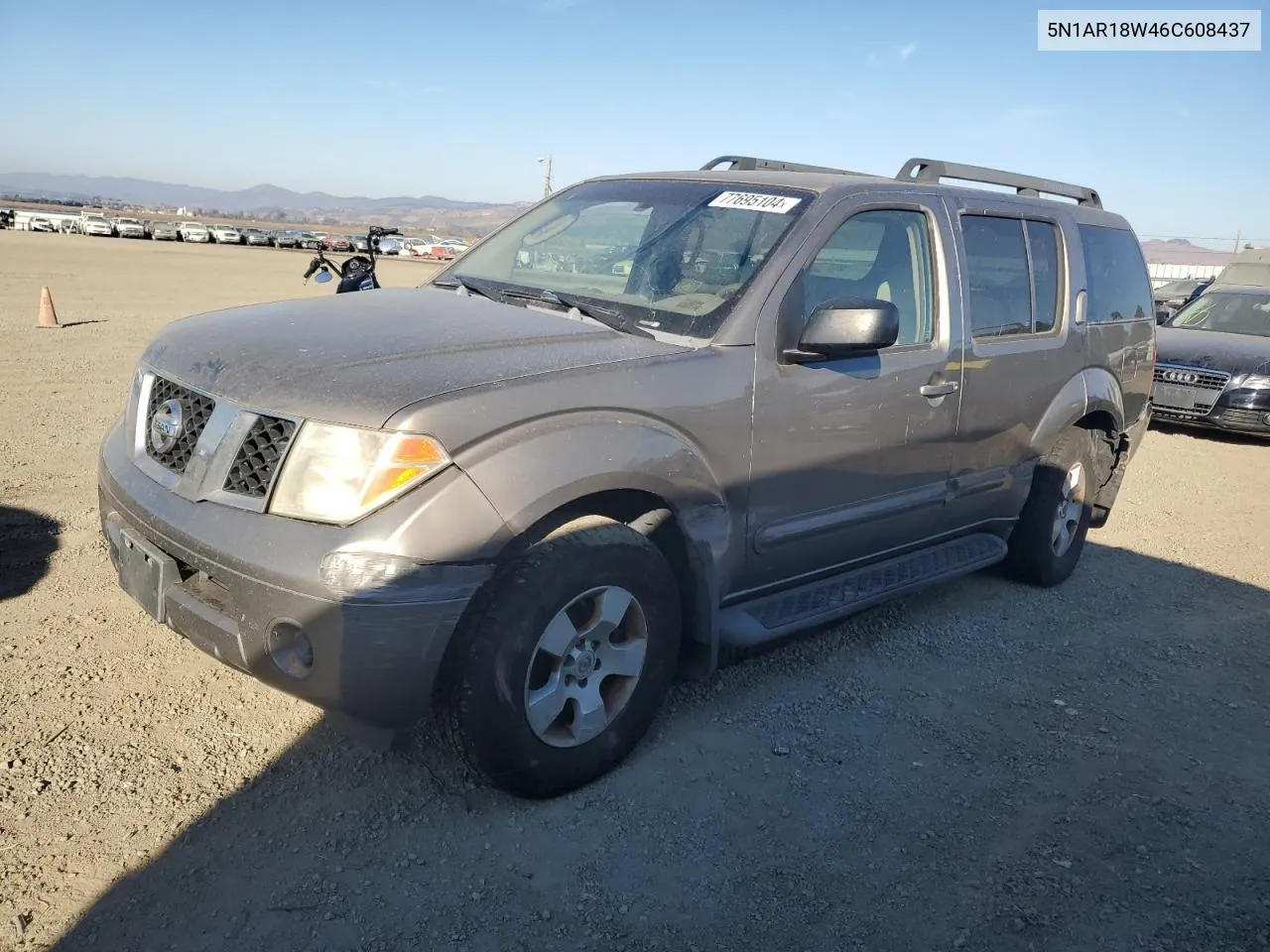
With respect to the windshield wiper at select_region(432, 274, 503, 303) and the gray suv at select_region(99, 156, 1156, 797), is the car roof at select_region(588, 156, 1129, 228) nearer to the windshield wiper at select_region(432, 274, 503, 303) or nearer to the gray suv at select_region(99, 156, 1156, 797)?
the gray suv at select_region(99, 156, 1156, 797)

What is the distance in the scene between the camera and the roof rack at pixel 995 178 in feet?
14.7

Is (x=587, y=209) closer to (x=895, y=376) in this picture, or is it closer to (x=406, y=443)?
(x=895, y=376)

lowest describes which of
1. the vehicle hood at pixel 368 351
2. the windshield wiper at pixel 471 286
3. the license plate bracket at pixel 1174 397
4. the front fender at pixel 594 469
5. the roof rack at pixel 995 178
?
the license plate bracket at pixel 1174 397

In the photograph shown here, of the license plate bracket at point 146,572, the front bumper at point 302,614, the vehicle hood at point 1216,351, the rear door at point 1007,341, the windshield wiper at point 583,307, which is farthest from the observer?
the vehicle hood at point 1216,351

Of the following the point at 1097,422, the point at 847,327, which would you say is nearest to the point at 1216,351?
the point at 1097,422

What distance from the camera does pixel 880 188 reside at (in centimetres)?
390

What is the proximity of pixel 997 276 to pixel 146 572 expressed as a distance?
3.68 m

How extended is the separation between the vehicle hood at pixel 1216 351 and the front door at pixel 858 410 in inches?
274

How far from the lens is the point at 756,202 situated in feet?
12.3

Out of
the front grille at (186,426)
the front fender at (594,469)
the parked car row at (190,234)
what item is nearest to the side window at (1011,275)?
the front fender at (594,469)

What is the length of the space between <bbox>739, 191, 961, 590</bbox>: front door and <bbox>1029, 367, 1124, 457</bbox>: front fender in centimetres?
86

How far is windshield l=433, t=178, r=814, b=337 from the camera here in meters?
3.48

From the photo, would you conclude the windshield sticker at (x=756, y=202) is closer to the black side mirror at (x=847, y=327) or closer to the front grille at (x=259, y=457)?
the black side mirror at (x=847, y=327)

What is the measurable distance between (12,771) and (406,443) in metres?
1.61
